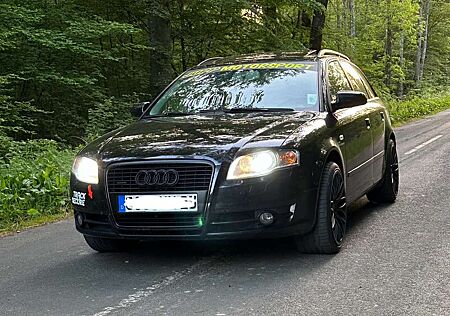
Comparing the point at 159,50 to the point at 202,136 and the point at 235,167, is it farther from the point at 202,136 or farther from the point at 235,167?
the point at 235,167

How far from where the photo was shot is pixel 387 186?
24.2ft

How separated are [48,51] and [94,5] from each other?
2736mm

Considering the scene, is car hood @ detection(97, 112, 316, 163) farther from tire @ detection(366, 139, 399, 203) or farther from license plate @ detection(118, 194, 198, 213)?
tire @ detection(366, 139, 399, 203)

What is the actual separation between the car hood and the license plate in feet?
0.98

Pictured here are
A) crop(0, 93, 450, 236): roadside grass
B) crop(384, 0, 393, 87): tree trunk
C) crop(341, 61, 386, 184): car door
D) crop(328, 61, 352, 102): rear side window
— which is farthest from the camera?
crop(384, 0, 393, 87): tree trunk

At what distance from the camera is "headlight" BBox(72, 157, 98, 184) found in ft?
16.3

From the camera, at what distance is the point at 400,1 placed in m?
37.6

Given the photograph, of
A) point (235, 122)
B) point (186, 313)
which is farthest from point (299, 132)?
point (186, 313)

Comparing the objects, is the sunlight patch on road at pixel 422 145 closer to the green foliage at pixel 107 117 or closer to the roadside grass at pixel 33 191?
the green foliage at pixel 107 117

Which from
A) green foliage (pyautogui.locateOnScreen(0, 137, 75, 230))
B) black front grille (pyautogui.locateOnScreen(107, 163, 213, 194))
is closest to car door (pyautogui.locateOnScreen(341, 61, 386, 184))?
black front grille (pyautogui.locateOnScreen(107, 163, 213, 194))

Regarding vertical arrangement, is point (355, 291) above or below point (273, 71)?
below

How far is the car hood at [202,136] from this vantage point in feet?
15.5

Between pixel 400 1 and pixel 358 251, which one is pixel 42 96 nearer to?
pixel 358 251

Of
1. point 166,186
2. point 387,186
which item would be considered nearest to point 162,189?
point 166,186
